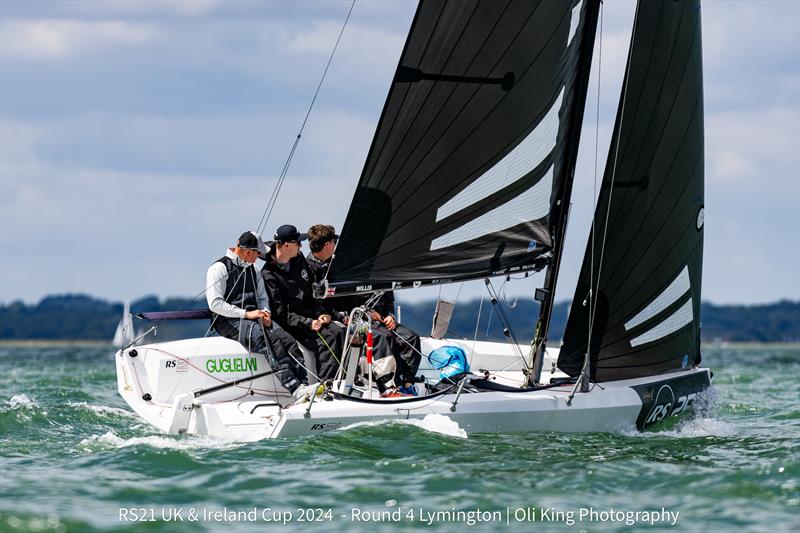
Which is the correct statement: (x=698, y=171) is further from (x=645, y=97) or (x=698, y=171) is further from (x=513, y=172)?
(x=513, y=172)

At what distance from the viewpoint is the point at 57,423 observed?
35.6 ft

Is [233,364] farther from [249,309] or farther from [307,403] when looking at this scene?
[307,403]

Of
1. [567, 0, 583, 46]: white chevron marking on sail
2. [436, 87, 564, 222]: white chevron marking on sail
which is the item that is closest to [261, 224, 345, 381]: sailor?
[436, 87, 564, 222]: white chevron marking on sail

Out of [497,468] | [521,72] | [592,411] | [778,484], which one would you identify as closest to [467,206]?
[521,72]

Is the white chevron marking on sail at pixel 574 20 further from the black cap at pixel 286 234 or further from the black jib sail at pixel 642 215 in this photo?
the black cap at pixel 286 234

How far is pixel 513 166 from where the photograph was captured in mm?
9578

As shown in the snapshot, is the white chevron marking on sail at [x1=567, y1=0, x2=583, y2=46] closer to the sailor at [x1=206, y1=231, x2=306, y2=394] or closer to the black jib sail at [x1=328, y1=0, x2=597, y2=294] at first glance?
the black jib sail at [x1=328, y1=0, x2=597, y2=294]

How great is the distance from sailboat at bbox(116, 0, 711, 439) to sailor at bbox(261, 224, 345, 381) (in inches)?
8.0

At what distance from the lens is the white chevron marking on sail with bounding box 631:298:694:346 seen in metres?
10.3

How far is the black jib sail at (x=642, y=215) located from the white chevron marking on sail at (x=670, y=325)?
13 millimetres

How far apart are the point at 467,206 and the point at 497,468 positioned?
2.54 m

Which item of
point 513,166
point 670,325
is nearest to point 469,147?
point 513,166

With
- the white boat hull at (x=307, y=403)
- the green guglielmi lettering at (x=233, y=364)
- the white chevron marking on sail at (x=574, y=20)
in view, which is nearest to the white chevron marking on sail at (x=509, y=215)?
the white chevron marking on sail at (x=574, y=20)

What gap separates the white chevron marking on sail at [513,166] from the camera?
948 centimetres
